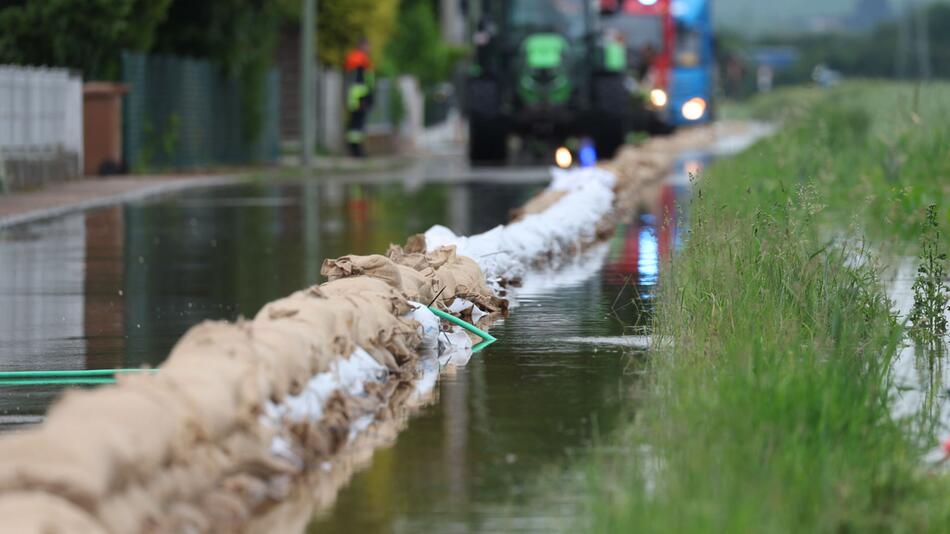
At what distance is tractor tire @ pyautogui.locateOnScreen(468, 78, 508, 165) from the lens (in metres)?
41.1

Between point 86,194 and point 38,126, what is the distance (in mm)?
1775

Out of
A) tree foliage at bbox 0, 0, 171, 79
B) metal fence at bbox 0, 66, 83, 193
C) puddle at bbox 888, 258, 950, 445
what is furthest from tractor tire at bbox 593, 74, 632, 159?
puddle at bbox 888, 258, 950, 445

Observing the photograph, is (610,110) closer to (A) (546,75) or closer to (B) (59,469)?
(A) (546,75)

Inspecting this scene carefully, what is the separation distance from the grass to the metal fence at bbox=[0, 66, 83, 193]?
49.1 ft

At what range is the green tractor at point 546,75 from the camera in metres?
40.7

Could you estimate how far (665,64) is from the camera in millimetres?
51656

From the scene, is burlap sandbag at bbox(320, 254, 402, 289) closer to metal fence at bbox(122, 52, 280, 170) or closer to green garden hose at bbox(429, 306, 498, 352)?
green garden hose at bbox(429, 306, 498, 352)

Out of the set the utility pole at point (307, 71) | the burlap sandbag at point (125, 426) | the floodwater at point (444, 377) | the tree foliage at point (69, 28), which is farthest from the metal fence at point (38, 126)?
the burlap sandbag at point (125, 426)

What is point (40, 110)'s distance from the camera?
1190 inches

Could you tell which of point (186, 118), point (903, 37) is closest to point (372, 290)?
point (186, 118)

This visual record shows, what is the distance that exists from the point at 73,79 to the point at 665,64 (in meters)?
21.7

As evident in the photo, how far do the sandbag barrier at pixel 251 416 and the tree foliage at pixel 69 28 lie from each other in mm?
21183

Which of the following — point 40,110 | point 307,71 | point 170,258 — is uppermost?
point 307,71

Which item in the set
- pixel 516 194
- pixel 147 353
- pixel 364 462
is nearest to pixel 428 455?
pixel 364 462
